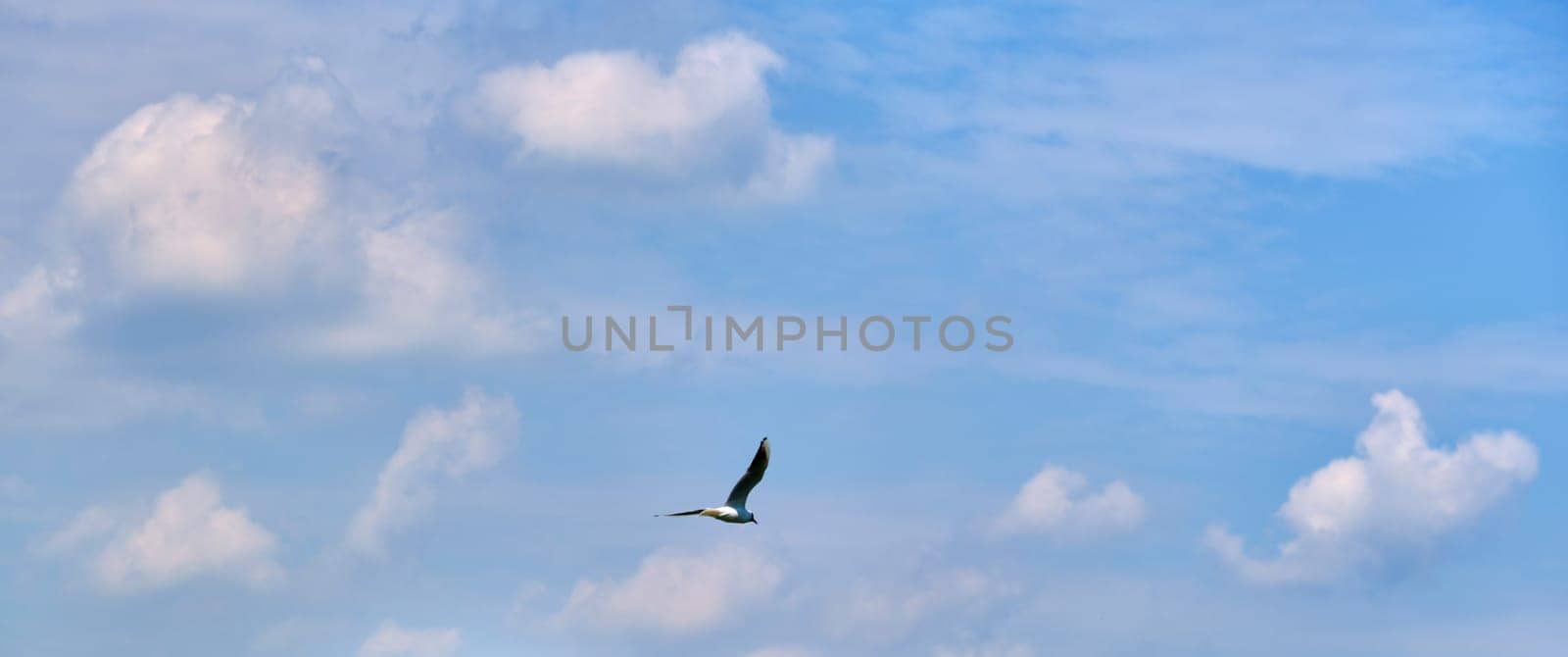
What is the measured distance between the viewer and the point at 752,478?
118 metres

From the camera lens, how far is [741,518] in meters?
122

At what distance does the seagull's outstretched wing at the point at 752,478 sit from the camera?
115 metres

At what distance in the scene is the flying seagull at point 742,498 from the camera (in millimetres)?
115625

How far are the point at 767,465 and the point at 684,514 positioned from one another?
673cm

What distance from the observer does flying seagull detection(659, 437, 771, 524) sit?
11562cm

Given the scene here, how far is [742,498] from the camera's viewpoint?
400 ft

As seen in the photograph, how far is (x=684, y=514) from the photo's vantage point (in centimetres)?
11556

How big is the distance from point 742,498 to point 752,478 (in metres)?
4.26

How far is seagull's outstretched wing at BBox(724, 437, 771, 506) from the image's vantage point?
11488 cm

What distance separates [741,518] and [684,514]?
7.42 m

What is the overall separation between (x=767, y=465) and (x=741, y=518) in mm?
7212
